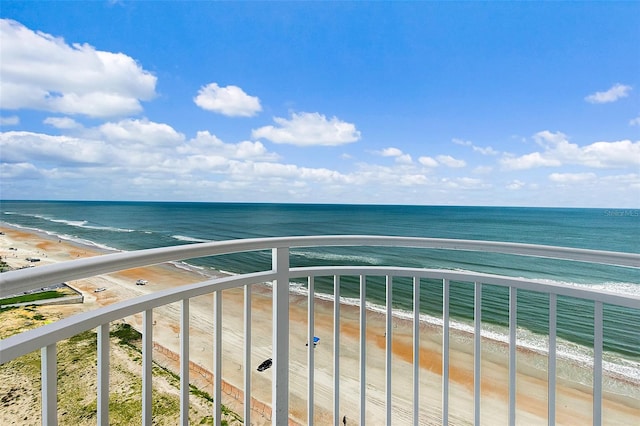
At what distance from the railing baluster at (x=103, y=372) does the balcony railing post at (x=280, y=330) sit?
0.63 metres

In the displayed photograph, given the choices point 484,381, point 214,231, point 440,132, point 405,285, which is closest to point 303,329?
point 484,381

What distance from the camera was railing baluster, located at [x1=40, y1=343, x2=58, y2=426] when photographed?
65 centimetres

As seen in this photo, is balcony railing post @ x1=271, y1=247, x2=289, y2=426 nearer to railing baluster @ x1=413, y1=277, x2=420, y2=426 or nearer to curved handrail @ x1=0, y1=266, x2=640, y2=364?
curved handrail @ x1=0, y1=266, x2=640, y2=364

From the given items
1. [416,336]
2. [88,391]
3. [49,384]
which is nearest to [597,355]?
[416,336]

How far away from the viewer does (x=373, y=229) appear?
1016 inches

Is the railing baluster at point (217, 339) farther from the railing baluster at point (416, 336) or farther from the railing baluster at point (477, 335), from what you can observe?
the railing baluster at point (477, 335)

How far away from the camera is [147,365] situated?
3.04 feet

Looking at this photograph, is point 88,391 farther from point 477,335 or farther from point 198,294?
point 477,335

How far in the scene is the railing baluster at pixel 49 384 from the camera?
65 centimetres

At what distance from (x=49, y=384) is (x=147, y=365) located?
27 centimetres

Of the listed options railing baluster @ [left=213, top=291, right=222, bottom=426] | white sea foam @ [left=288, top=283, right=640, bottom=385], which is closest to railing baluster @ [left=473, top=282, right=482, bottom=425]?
railing baluster @ [left=213, top=291, right=222, bottom=426]

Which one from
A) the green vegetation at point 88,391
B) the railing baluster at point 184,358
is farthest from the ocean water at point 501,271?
the green vegetation at point 88,391

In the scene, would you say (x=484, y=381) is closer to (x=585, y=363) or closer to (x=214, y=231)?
(x=585, y=363)

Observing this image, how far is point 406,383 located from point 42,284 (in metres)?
5.68
